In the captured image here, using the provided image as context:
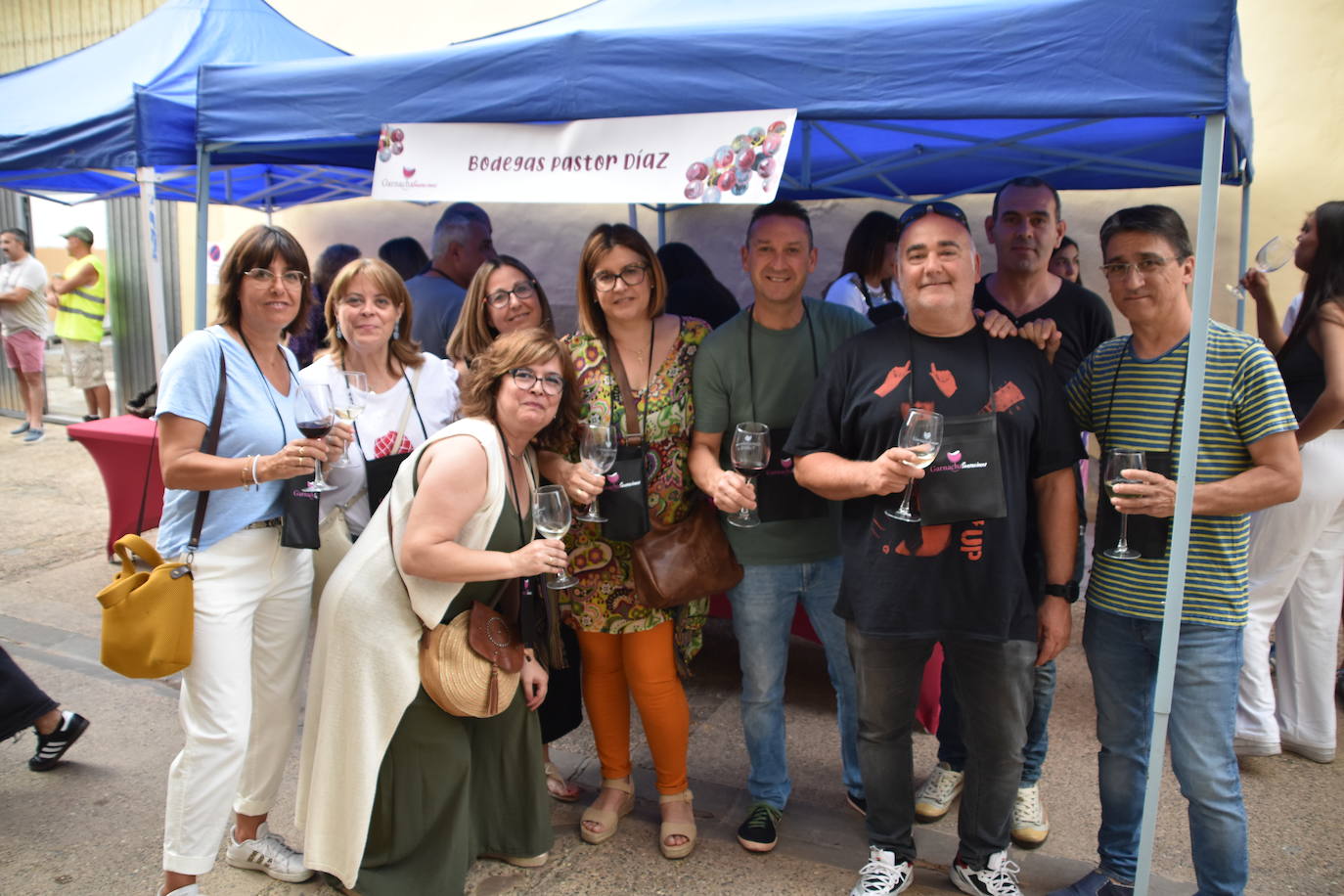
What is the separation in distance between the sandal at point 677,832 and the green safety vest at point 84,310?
867cm

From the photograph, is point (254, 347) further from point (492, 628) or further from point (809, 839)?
point (809, 839)

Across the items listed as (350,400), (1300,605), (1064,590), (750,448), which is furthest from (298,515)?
(1300,605)

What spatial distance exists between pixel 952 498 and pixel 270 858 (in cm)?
226

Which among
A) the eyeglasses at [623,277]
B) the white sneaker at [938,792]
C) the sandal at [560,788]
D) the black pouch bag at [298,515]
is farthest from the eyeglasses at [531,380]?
the white sneaker at [938,792]

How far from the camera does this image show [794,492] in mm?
2820

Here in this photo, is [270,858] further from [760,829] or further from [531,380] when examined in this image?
[531,380]

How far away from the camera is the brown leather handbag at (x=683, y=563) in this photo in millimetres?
2812

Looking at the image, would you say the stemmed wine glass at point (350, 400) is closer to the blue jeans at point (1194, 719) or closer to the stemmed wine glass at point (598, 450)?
the stemmed wine glass at point (598, 450)

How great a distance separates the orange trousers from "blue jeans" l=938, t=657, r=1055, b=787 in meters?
0.86

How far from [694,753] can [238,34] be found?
5.45 m

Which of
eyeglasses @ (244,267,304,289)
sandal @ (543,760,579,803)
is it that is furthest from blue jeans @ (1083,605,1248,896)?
eyeglasses @ (244,267,304,289)

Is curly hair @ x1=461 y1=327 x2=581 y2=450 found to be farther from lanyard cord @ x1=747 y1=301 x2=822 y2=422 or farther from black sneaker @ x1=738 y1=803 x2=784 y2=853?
black sneaker @ x1=738 y1=803 x2=784 y2=853

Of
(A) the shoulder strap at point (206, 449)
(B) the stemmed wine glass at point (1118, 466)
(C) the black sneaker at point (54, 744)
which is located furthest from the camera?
(C) the black sneaker at point (54, 744)

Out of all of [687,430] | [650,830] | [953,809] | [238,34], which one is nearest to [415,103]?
[687,430]
